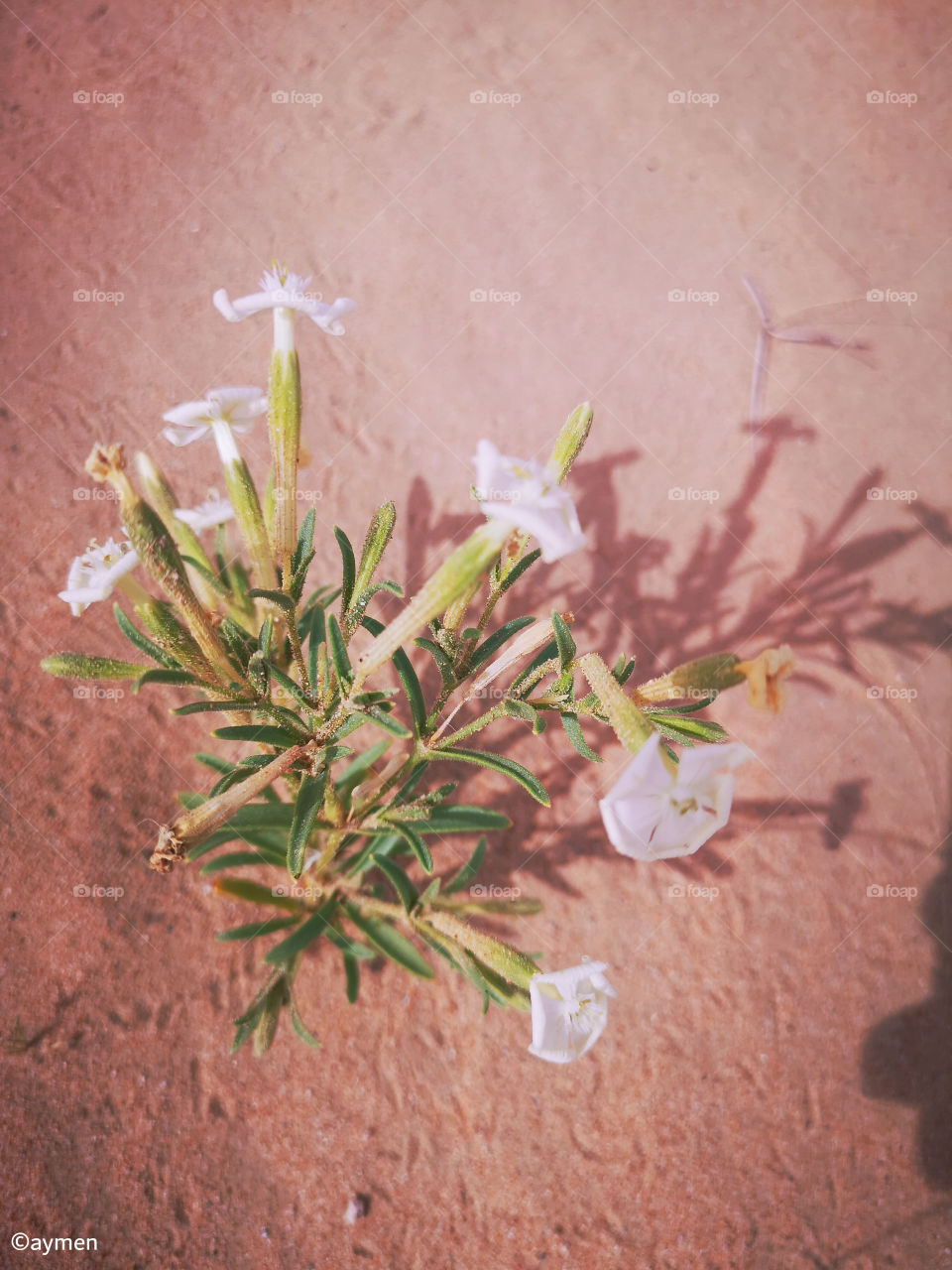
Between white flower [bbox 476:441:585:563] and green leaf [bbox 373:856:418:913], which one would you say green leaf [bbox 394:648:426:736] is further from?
white flower [bbox 476:441:585:563]

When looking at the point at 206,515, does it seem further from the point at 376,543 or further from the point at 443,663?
the point at 443,663

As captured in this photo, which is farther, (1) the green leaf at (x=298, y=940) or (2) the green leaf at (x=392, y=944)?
(2) the green leaf at (x=392, y=944)

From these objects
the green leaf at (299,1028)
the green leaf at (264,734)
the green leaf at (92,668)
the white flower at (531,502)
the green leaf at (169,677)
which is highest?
the white flower at (531,502)

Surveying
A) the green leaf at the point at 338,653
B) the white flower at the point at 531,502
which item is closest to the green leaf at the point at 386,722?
the green leaf at the point at 338,653

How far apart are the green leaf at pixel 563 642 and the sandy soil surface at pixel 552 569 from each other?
1247 mm

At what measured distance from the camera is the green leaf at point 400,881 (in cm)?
227

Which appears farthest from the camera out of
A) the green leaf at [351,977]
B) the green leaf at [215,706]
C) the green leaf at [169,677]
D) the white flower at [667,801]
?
the green leaf at [351,977]

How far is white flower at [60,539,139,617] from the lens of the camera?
1.78 metres

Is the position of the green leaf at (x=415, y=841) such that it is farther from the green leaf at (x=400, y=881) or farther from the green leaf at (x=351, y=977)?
the green leaf at (x=351, y=977)

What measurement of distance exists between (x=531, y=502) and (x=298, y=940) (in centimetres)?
161

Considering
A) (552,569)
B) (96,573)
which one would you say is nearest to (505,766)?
(96,573)

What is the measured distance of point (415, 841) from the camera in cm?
211

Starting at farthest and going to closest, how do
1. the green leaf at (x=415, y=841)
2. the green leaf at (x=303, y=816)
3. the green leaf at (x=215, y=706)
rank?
the green leaf at (x=415, y=841)
the green leaf at (x=303, y=816)
the green leaf at (x=215, y=706)

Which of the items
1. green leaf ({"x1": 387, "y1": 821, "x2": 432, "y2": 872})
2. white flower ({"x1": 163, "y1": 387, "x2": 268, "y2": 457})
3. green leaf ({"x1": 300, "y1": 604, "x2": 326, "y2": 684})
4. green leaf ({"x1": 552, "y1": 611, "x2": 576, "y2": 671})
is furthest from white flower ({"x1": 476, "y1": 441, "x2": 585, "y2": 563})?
green leaf ({"x1": 387, "y1": 821, "x2": 432, "y2": 872})
